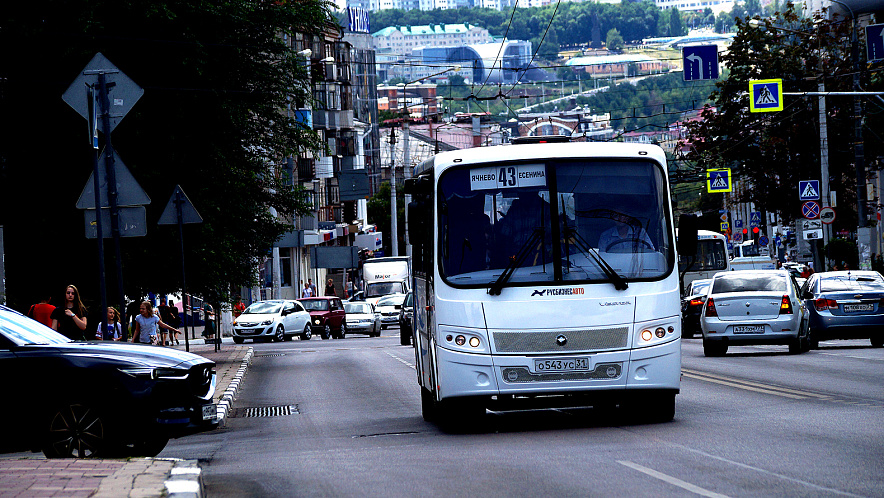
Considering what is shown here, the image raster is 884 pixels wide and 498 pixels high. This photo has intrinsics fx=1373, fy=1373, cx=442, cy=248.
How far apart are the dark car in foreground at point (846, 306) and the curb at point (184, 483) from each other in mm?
19286

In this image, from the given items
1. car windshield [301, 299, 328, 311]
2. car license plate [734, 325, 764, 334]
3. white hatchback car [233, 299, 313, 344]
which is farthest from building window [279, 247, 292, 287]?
car license plate [734, 325, 764, 334]

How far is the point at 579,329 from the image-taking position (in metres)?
12.9

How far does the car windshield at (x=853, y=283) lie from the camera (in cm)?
2688

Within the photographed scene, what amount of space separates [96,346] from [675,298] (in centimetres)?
537

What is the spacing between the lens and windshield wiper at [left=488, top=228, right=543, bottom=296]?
42.4 feet

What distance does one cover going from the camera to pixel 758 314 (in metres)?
25.3

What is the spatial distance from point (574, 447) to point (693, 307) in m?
26.0

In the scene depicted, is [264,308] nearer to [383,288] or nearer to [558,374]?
[383,288]

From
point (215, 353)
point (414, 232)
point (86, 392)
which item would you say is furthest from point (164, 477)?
point (215, 353)

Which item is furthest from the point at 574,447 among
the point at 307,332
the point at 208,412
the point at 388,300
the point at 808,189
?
the point at 388,300

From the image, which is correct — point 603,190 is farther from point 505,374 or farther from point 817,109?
point 817,109

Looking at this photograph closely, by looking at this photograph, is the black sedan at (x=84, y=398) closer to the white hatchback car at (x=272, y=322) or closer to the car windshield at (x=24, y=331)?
the car windshield at (x=24, y=331)

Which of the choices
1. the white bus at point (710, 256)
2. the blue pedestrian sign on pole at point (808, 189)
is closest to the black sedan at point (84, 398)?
the blue pedestrian sign on pole at point (808, 189)

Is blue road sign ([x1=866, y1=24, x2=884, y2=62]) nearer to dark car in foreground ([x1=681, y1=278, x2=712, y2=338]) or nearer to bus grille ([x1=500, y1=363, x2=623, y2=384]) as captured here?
dark car in foreground ([x1=681, y1=278, x2=712, y2=338])
